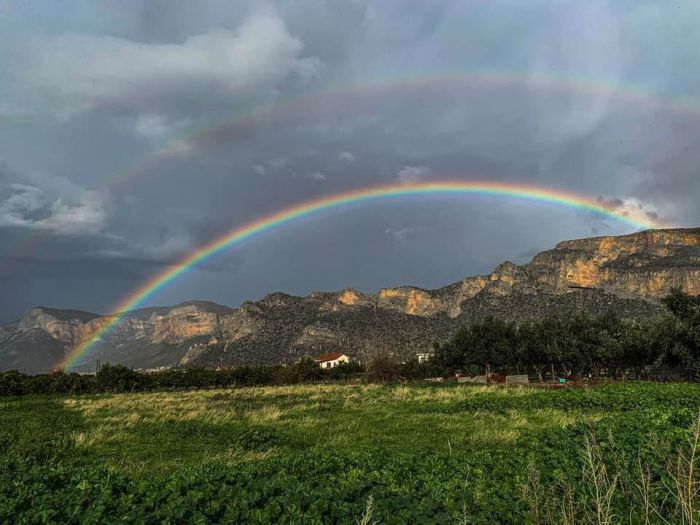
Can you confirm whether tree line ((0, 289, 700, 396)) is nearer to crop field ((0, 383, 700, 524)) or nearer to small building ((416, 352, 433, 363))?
small building ((416, 352, 433, 363))

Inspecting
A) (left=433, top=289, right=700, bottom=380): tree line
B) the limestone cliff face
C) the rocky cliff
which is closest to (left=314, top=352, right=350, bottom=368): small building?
the rocky cliff

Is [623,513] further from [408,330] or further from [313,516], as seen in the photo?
[408,330]

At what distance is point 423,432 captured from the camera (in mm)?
16156

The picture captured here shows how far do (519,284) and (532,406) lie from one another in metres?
122

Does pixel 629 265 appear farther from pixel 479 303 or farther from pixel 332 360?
pixel 332 360

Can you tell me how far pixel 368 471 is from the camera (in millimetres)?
7988

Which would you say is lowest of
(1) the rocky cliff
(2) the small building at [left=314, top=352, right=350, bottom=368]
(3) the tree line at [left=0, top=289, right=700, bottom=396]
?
(2) the small building at [left=314, top=352, right=350, bottom=368]

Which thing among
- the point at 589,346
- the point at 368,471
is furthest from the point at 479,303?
the point at 368,471

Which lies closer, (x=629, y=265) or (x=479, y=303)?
(x=479, y=303)

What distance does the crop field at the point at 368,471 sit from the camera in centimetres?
573

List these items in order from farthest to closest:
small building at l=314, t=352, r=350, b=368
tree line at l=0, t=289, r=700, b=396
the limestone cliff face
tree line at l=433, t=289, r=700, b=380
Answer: the limestone cliff face
small building at l=314, t=352, r=350, b=368
tree line at l=0, t=289, r=700, b=396
tree line at l=433, t=289, r=700, b=380

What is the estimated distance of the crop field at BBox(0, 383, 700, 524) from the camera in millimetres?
5734

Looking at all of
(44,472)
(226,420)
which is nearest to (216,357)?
(226,420)

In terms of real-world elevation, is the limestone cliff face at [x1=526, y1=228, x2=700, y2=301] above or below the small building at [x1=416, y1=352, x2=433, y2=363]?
above
